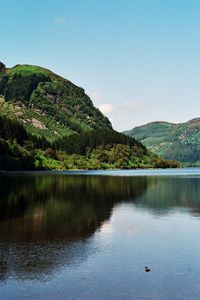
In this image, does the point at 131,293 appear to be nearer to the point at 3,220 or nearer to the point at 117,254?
the point at 117,254

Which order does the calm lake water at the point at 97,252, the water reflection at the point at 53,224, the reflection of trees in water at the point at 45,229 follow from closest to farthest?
the calm lake water at the point at 97,252 < the water reflection at the point at 53,224 < the reflection of trees in water at the point at 45,229

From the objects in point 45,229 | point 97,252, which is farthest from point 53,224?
point 97,252

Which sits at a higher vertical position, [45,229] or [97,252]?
[45,229]

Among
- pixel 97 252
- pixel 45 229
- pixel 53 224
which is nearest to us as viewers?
pixel 97 252

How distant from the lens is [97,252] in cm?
4659

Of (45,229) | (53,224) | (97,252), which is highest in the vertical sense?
(53,224)

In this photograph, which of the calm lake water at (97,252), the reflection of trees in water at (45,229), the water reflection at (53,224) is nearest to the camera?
the calm lake water at (97,252)

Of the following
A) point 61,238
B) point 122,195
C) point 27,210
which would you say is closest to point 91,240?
point 61,238

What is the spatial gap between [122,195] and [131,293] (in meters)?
90.2

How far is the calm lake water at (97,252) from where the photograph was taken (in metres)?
33.5

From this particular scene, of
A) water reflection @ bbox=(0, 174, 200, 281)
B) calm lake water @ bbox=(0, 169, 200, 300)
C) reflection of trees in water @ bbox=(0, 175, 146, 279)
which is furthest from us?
reflection of trees in water @ bbox=(0, 175, 146, 279)

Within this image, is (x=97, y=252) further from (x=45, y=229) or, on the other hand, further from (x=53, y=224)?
(x=53, y=224)

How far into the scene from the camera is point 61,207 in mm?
89312

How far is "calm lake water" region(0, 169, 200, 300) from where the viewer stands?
110 feet
